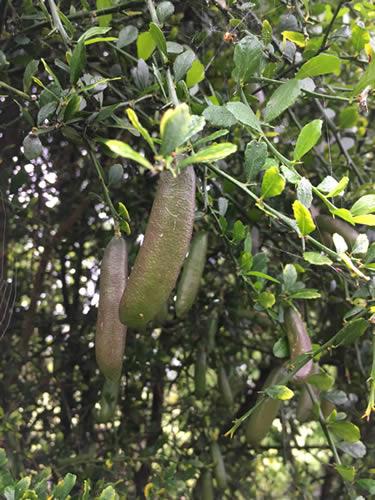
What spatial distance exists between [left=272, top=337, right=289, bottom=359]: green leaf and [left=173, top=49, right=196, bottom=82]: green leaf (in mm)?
327

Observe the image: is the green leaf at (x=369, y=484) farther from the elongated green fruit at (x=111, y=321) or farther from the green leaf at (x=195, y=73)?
the green leaf at (x=195, y=73)

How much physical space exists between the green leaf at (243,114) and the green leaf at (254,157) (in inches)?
0.6

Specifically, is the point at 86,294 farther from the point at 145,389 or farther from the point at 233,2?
the point at 233,2

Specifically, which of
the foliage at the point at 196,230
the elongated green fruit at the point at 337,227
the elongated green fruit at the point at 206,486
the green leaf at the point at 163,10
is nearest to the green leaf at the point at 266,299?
the foliage at the point at 196,230

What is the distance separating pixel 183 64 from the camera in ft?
1.98

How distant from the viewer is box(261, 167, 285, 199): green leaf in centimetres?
54

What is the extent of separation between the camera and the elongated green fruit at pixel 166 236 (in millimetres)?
497

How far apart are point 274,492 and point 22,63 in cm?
140

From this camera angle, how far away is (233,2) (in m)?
0.74

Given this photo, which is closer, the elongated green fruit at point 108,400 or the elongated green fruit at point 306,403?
the elongated green fruit at point 306,403

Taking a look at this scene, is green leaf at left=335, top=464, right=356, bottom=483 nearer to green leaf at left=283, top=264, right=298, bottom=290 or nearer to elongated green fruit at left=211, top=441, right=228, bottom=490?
green leaf at left=283, top=264, right=298, bottom=290

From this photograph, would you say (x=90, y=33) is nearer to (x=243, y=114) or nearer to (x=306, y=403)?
(x=243, y=114)

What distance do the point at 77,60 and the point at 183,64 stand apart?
0.10 meters

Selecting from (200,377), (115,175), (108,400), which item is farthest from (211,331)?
(115,175)
